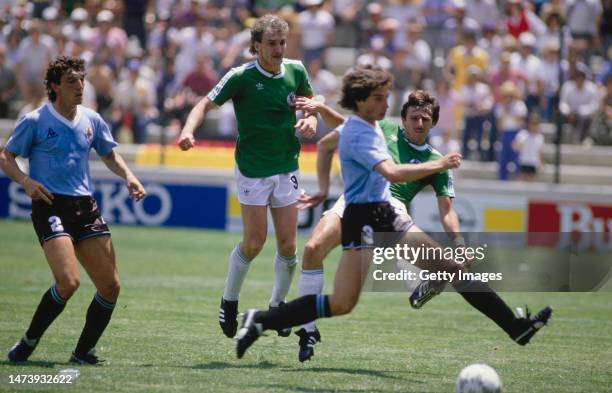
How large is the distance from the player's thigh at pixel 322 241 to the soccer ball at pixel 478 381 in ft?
5.59

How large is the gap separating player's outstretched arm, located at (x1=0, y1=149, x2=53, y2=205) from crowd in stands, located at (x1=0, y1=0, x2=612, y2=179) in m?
11.4

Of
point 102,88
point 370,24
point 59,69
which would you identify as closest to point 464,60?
point 370,24

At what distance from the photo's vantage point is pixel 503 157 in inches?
738

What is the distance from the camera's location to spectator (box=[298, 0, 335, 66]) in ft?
67.4

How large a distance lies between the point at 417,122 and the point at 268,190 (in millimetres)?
1332

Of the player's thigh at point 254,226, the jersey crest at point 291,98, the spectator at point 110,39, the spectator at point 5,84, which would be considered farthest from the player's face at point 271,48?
the spectator at point 5,84

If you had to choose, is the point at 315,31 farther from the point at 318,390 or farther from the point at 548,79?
the point at 318,390

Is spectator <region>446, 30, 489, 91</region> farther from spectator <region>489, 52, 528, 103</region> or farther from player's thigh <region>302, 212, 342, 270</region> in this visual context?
player's thigh <region>302, 212, 342, 270</region>

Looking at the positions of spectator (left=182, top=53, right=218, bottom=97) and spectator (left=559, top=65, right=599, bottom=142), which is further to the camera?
spectator (left=182, top=53, right=218, bottom=97)

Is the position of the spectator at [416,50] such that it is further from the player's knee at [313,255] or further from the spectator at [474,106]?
the player's knee at [313,255]

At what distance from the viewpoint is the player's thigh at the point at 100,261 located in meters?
8.09

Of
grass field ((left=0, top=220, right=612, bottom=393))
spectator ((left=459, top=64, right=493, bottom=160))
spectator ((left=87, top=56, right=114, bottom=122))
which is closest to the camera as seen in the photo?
grass field ((left=0, top=220, right=612, bottom=393))

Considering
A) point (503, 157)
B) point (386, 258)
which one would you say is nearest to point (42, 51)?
point (503, 157)

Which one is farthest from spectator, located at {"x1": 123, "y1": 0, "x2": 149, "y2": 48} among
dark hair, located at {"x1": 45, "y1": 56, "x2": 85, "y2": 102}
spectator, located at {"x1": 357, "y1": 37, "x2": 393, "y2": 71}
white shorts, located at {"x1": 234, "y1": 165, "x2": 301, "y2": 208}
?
dark hair, located at {"x1": 45, "y1": 56, "x2": 85, "y2": 102}
